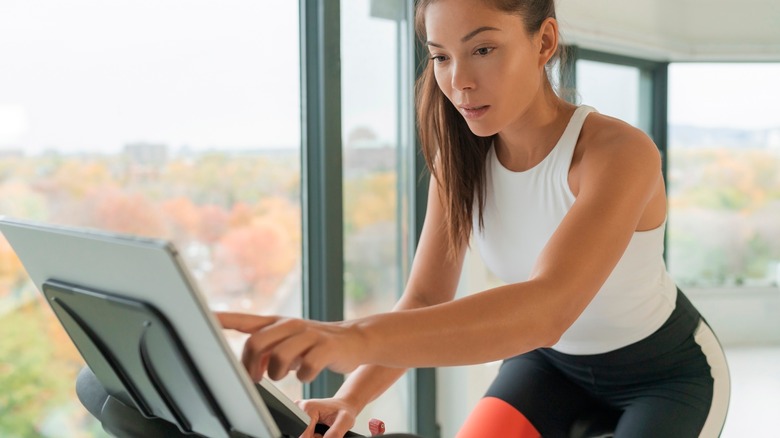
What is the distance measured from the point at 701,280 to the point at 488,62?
454 centimetres

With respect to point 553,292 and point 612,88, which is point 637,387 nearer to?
point 553,292

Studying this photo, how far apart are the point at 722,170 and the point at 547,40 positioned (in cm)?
421

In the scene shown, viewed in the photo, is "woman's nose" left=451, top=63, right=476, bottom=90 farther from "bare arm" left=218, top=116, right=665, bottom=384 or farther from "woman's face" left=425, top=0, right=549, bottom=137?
"bare arm" left=218, top=116, right=665, bottom=384

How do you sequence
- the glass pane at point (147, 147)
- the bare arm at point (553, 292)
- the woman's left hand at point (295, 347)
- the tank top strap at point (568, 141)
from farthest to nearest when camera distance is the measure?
the glass pane at point (147, 147) → the tank top strap at point (568, 141) → the bare arm at point (553, 292) → the woman's left hand at point (295, 347)

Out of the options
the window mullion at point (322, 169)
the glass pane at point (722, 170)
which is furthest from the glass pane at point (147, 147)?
the glass pane at point (722, 170)

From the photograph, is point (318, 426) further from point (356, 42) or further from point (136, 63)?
point (356, 42)

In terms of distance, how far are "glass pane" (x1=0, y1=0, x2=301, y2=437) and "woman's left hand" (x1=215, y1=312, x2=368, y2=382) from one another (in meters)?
1.34

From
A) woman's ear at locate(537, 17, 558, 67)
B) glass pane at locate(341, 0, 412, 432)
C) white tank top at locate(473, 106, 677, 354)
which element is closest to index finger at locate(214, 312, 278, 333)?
white tank top at locate(473, 106, 677, 354)

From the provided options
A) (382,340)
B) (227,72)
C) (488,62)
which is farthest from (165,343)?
(227,72)

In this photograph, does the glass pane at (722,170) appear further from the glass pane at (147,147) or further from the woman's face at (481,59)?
the woman's face at (481,59)

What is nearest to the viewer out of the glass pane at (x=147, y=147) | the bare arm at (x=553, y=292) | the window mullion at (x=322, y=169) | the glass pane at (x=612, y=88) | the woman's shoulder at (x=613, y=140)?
the bare arm at (x=553, y=292)

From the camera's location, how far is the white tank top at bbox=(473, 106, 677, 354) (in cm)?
154

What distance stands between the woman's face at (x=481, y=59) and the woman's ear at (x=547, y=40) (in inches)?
2.4

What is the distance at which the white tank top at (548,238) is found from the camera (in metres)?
1.54
